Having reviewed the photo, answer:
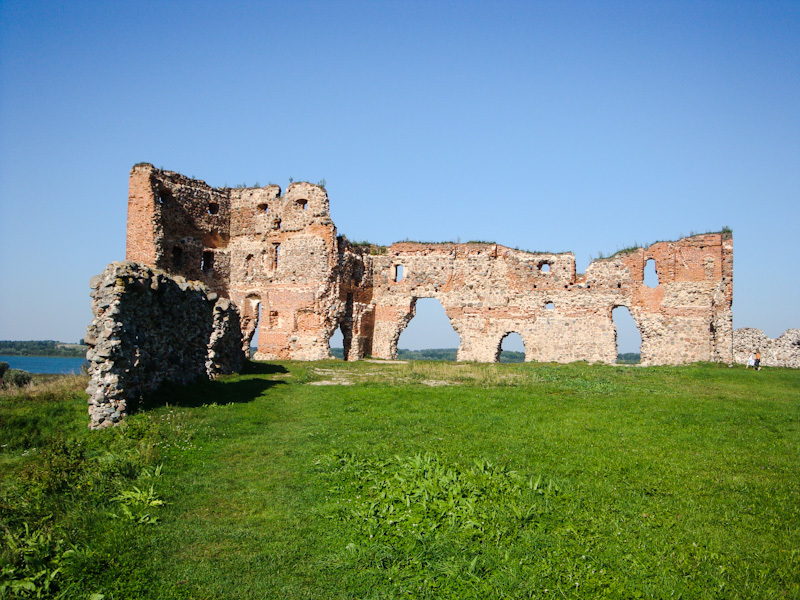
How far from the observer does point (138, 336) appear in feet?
38.5

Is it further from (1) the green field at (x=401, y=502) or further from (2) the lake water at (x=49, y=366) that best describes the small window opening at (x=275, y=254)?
(1) the green field at (x=401, y=502)

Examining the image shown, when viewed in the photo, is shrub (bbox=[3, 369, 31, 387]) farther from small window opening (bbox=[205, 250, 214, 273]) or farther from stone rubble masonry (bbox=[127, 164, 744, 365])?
small window opening (bbox=[205, 250, 214, 273])

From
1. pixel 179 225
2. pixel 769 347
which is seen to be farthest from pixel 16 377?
pixel 769 347

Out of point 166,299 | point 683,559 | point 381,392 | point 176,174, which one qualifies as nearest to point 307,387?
point 381,392

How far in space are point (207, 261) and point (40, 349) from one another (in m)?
74.3

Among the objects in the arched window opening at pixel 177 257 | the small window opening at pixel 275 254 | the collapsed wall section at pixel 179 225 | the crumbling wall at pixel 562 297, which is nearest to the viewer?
the crumbling wall at pixel 562 297

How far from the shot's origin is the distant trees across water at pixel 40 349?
78.8m

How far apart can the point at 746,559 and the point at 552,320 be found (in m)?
21.7

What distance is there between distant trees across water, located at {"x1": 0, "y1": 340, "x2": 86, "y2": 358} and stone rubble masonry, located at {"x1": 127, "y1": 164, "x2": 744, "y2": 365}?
55.8 metres

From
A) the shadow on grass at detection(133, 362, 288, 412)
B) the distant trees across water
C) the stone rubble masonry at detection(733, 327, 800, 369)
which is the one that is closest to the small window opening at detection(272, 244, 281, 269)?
the shadow on grass at detection(133, 362, 288, 412)

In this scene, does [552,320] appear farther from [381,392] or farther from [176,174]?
[176,174]

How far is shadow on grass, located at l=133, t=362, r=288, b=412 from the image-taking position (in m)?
12.1

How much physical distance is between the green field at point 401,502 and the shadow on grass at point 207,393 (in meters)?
0.22

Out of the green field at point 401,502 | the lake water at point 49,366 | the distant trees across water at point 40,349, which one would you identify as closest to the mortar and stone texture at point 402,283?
the lake water at point 49,366
